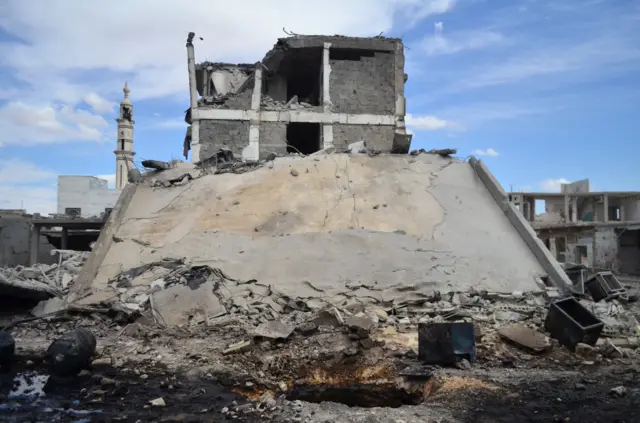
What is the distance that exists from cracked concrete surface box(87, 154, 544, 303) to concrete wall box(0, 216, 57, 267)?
12649 millimetres

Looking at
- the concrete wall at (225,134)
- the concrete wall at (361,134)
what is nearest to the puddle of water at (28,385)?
the concrete wall at (225,134)

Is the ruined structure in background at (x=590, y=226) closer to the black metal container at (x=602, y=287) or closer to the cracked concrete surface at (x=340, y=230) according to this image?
the black metal container at (x=602, y=287)

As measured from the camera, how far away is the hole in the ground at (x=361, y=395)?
4328 millimetres

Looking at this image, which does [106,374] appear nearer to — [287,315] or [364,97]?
[287,315]

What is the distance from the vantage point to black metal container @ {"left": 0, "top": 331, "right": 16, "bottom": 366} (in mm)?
4699

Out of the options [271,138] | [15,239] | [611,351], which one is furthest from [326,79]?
[611,351]

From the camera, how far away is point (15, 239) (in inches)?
734

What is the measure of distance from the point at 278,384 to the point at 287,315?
6.00ft

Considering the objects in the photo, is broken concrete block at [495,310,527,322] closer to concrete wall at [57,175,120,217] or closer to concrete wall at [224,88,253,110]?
concrete wall at [224,88,253,110]

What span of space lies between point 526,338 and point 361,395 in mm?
2054

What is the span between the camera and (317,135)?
2009cm

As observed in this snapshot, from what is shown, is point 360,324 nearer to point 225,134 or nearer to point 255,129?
point 255,129

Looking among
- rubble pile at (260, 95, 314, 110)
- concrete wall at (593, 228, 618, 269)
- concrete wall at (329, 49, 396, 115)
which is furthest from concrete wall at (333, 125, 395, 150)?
concrete wall at (593, 228, 618, 269)

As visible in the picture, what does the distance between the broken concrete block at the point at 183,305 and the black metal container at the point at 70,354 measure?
1.35 m
